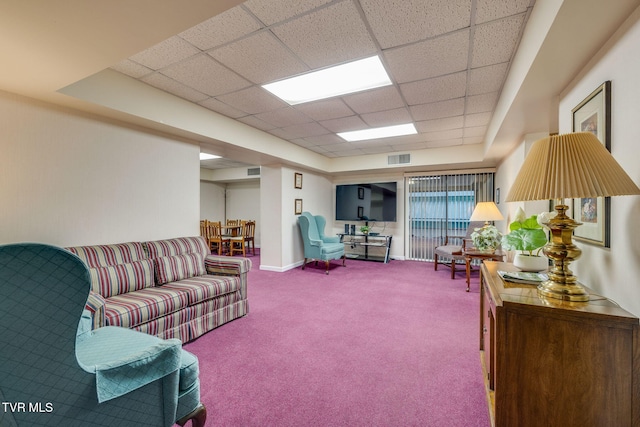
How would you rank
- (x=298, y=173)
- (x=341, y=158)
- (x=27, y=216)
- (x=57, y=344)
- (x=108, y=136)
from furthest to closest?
1. (x=341, y=158)
2. (x=298, y=173)
3. (x=108, y=136)
4. (x=27, y=216)
5. (x=57, y=344)

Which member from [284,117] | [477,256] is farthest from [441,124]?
[284,117]

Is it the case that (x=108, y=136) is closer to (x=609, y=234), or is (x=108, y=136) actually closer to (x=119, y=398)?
(x=119, y=398)

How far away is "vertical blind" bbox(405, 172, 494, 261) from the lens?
5664 mm

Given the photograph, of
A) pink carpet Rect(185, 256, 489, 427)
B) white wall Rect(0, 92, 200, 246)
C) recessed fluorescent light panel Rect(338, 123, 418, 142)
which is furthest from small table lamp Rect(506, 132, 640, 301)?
white wall Rect(0, 92, 200, 246)

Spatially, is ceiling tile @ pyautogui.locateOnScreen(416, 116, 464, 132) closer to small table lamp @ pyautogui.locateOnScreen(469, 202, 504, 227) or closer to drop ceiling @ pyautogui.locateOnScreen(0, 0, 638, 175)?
drop ceiling @ pyautogui.locateOnScreen(0, 0, 638, 175)

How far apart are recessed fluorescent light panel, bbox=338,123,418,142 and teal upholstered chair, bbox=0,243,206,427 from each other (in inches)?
153

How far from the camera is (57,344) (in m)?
0.90

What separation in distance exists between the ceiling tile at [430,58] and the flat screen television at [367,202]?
13.0 feet

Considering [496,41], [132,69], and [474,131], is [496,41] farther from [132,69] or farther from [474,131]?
[132,69]

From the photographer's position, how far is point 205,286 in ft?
8.63

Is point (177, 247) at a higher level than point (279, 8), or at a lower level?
lower

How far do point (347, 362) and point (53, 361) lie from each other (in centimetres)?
176

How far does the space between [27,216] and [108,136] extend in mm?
977

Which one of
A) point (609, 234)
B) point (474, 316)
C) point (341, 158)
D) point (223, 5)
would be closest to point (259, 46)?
point (223, 5)
